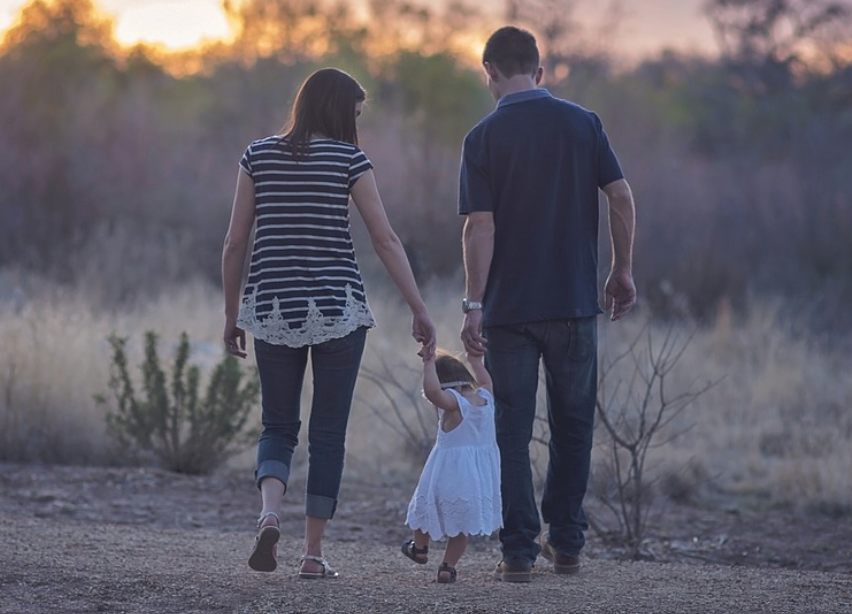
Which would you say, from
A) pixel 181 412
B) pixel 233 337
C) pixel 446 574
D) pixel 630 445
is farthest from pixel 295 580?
pixel 181 412

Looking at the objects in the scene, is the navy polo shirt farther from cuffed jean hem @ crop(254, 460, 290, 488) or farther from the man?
cuffed jean hem @ crop(254, 460, 290, 488)

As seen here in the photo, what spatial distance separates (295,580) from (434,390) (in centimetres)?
85

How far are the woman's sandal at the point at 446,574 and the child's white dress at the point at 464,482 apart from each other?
127mm

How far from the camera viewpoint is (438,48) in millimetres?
39406

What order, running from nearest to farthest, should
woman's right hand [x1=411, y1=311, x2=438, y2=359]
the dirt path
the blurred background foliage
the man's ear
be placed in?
the dirt path → woman's right hand [x1=411, y1=311, x2=438, y2=359] → the man's ear → the blurred background foliage

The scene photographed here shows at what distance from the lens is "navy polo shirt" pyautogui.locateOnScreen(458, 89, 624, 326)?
4902 millimetres

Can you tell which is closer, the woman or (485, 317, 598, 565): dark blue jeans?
the woman

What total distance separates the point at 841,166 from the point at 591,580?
18.7 metres

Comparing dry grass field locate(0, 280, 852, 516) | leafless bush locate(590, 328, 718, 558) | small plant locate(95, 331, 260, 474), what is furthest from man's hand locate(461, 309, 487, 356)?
small plant locate(95, 331, 260, 474)

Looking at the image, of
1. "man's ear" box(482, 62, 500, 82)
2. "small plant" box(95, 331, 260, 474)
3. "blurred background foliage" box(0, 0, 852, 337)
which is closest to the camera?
"man's ear" box(482, 62, 500, 82)

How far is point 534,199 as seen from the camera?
4.91 metres

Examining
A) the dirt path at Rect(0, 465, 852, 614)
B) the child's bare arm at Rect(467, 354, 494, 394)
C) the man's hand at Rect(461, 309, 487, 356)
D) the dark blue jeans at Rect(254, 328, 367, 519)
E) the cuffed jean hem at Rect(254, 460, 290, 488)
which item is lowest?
the dirt path at Rect(0, 465, 852, 614)

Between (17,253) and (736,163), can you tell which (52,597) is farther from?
(736,163)

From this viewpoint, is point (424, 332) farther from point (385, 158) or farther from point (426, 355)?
point (385, 158)
